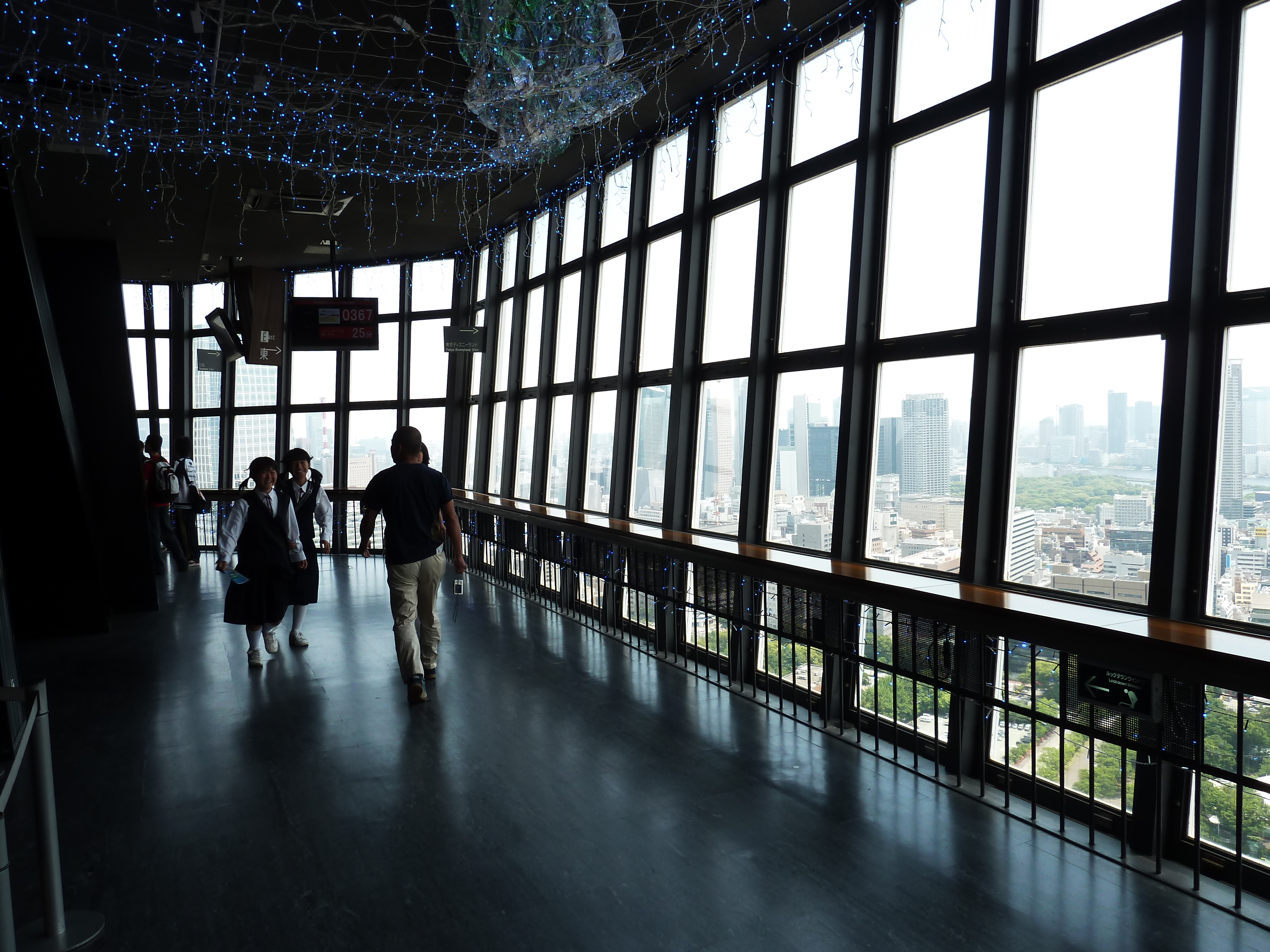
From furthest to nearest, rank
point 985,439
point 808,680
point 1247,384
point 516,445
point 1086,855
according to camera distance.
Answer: point 516,445 → point 808,680 → point 985,439 → point 1247,384 → point 1086,855

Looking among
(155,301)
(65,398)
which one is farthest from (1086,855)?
(155,301)

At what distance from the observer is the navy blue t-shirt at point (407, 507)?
426cm

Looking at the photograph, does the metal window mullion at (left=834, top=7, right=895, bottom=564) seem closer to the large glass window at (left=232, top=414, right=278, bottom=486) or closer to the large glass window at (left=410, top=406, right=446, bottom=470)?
the large glass window at (left=410, top=406, right=446, bottom=470)

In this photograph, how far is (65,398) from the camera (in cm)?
571

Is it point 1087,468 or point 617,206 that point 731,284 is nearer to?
point 617,206

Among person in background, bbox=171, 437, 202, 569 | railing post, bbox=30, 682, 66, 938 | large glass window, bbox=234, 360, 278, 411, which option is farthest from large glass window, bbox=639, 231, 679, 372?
large glass window, bbox=234, 360, 278, 411

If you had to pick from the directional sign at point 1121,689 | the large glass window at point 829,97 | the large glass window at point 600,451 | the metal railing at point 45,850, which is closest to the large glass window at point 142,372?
the large glass window at point 600,451

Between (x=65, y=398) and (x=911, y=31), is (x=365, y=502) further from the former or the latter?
(x=911, y=31)

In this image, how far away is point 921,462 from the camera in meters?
4.16

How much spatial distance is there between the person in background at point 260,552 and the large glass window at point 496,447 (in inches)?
187

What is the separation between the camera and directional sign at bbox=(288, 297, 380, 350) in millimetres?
8453

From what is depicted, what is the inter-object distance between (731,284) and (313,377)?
7.53 metres

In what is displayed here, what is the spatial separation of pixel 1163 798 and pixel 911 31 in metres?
3.85

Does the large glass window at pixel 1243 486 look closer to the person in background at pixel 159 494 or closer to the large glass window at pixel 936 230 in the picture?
the large glass window at pixel 936 230
